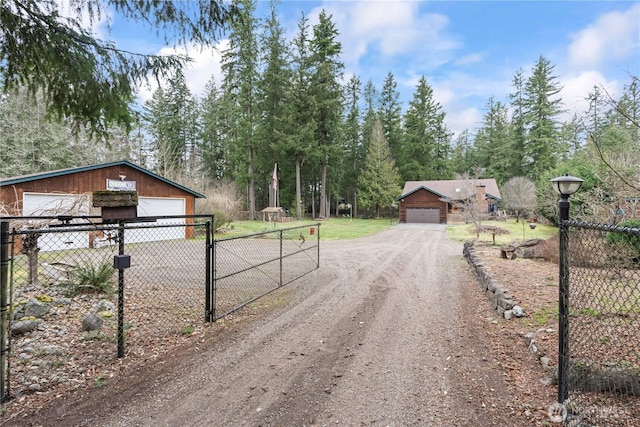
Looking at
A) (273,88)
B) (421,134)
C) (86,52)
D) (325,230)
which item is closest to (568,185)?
(86,52)

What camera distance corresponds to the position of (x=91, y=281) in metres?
5.98

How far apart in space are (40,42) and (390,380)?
5648mm

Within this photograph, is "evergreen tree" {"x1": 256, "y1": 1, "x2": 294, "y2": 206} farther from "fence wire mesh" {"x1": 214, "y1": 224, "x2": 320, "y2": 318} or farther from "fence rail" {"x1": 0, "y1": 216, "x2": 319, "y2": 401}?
"fence rail" {"x1": 0, "y1": 216, "x2": 319, "y2": 401}

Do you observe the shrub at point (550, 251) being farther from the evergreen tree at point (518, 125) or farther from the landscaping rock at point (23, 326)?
the evergreen tree at point (518, 125)

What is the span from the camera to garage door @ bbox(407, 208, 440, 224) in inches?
1262

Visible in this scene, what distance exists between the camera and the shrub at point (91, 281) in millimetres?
5821

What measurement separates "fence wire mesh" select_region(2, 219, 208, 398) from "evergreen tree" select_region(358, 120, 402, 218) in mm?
29642

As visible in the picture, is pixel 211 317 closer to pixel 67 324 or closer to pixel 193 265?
pixel 67 324

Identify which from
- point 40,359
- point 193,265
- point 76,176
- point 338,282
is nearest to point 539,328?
point 338,282

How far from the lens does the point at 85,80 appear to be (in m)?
4.39

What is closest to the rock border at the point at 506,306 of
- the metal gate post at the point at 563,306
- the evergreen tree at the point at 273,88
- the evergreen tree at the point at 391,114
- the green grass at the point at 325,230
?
the metal gate post at the point at 563,306

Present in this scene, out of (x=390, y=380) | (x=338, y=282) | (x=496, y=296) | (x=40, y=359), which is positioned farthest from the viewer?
(x=338, y=282)

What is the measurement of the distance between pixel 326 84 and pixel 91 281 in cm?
2970

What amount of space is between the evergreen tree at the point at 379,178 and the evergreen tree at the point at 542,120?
15355 millimetres
